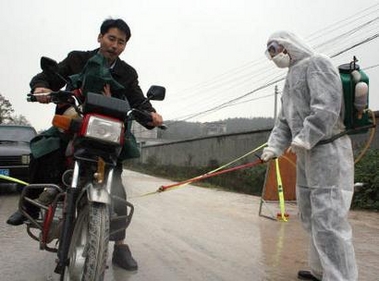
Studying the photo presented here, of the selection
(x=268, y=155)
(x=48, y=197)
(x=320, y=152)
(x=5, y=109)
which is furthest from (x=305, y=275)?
(x=5, y=109)

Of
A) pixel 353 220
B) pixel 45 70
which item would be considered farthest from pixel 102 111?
pixel 353 220

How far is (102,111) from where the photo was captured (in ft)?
10.9

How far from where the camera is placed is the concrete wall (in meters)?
19.6

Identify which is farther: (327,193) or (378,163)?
(378,163)

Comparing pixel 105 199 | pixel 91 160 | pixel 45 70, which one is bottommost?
pixel 105 199

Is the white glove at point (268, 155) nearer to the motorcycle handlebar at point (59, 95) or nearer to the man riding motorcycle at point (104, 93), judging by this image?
the man riding motorcycle at point (104, 93)

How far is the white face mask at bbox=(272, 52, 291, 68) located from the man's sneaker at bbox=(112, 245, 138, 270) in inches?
84.4

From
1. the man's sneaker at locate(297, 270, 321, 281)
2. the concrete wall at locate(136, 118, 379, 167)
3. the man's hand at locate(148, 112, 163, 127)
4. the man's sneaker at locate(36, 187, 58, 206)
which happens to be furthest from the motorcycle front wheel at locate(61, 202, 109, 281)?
the concrete wall at locate(136, 118, 379, 167)

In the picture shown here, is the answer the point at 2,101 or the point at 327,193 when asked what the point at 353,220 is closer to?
the point at 327,193

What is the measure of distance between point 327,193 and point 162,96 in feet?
4.60

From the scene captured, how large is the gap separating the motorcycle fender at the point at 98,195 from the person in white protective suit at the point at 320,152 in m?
1.43

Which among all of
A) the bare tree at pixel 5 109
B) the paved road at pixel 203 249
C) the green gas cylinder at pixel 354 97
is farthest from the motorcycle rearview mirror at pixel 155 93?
the bare tree at pixel 5 109

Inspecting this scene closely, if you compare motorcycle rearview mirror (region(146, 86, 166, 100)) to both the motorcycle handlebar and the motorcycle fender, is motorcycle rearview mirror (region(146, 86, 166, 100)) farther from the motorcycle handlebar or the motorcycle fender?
the motorcycle fender

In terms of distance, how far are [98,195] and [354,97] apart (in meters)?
2.01
